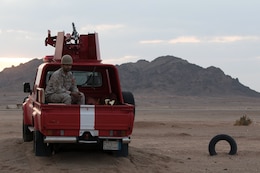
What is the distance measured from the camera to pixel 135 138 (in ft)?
71.9

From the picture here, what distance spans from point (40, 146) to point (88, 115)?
1.38 m

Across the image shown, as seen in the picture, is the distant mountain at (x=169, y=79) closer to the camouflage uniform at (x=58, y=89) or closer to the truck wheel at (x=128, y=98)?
the truck wheel at (x=128, y=98)

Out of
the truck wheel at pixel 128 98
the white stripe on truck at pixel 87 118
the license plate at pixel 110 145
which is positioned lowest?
the license plate at pixel 110 145

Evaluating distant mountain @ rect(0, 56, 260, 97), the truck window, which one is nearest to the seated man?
the truck window

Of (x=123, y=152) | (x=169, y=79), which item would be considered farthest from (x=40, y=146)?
(x=169, y=79)

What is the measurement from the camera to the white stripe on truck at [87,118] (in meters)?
11.2

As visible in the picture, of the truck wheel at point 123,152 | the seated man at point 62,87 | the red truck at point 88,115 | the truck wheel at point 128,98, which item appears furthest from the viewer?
the truck wheel at point 128,98

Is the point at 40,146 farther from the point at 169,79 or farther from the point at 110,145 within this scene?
the point at 169,79

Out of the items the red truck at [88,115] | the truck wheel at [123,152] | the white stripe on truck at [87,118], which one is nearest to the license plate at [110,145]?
the red truck at [88,115]

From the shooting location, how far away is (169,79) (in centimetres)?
11612

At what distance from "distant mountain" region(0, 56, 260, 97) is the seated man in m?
95.4

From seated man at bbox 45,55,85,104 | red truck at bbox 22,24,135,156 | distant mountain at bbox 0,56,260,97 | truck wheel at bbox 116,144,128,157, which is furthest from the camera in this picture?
distant mountain at bbox 0,56,260,97

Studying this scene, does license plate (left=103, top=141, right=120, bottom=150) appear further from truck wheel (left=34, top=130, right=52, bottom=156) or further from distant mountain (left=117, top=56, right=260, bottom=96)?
distant mountain (left=117, top=56, right=260, bottom=96)

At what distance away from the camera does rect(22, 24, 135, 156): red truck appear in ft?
36.6
